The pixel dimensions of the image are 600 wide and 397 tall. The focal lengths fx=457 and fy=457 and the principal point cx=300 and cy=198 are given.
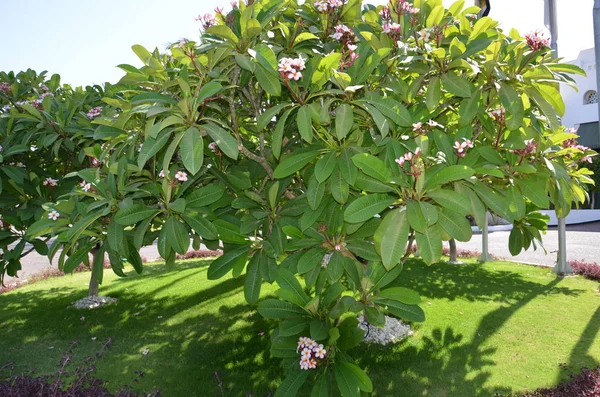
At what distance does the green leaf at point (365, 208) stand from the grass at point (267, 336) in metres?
2.26

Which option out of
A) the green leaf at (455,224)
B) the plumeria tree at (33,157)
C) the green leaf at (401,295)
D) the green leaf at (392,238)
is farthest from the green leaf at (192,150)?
the plumeria tree at (33,157)

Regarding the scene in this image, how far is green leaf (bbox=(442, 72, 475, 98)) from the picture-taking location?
2.40 meters

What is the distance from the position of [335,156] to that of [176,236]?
0.93 metres

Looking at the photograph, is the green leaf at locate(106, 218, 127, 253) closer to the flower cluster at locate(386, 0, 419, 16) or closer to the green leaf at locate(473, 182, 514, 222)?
the green leaf at locate(473, 182, 514, 222)

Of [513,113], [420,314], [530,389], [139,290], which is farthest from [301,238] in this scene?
[139,290]

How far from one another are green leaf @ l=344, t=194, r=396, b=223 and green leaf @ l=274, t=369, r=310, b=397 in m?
1.00

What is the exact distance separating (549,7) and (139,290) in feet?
29.5

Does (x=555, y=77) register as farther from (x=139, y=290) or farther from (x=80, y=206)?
(x=139, y=290)

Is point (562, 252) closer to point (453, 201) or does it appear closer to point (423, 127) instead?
point (423, 127)

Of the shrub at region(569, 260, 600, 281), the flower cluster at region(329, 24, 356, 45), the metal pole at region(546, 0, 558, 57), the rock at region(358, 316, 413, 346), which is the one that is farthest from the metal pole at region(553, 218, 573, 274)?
the flower cluster at region(329, 24, 356, 45)

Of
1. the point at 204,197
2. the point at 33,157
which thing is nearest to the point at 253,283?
the point at 204,197

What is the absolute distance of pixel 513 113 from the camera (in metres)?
2.35

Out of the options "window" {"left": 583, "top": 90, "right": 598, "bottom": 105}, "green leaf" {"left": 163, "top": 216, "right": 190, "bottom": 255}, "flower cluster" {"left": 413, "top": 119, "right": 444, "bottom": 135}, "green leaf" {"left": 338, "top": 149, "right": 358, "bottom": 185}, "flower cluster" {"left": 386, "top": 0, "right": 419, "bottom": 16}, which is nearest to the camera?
"green leaf" {"left": 338, "top": 149, "right": 358, "bottom": 185}

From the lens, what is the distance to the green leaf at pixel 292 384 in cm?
247
